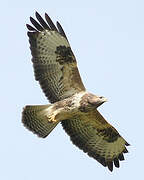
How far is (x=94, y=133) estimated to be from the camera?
52.9 feet

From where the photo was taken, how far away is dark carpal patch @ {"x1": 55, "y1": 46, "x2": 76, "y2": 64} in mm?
15414

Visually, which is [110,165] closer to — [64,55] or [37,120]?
[37,120]

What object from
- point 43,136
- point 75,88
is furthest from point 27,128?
point 75,88

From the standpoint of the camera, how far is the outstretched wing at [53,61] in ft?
50.4

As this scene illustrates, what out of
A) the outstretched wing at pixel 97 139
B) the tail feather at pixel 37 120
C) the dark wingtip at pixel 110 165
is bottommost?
the dark wingtip at pixel 110 165

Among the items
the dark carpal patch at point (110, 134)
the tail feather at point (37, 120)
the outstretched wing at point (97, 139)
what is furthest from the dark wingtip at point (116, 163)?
the tail feather at point (37, 120)

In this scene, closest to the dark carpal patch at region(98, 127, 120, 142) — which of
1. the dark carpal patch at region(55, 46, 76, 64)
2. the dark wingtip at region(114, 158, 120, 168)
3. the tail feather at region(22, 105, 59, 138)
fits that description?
the dark wingtip at region(114, 158, 120, 168)

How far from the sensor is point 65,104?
590 inches

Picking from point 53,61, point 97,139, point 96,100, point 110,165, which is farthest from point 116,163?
point 53,61

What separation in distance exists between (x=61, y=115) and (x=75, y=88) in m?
0.70

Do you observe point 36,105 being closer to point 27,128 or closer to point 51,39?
point 27,128

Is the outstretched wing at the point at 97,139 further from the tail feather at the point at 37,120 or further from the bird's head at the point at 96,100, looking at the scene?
the bird's head at the point at 96,100

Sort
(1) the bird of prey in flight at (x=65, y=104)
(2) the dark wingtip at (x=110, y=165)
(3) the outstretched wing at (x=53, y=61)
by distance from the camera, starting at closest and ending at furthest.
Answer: (1) the bird of prey in flight at (x=65, y=104), (3) the outstretched wing at (x=53, y=61), (2) the dark wingtip at (x=110, y=165)

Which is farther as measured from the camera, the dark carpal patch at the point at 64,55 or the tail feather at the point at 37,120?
the dark carpal patch at the point at 64,55
